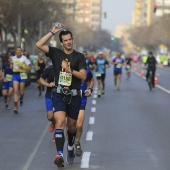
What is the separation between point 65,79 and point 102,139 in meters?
4.00

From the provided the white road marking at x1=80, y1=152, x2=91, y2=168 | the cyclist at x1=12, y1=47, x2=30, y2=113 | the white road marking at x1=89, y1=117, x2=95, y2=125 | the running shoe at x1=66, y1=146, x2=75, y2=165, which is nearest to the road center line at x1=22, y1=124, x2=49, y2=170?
the running shoe at x1=66, y1=146, x2=75, y2=165

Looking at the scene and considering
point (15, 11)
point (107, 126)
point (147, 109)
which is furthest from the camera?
point (15, 11)

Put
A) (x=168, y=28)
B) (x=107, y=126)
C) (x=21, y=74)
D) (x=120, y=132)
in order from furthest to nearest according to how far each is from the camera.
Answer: (x=168, y=28)
(x=21, y=74)
(x=107, y=126)
(x=120, y=132)

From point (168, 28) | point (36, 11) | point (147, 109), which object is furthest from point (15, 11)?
point (168, 28)

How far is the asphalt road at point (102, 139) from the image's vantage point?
9.79 meters

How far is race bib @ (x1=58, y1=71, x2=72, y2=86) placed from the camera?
895 centimetres

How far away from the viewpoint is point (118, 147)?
38.0 feet

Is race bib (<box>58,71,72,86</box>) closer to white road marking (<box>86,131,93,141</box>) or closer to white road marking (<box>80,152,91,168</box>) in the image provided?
white road marking (<box>80,152,91,168</box>)

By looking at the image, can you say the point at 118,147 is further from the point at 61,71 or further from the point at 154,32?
the point at 154,32

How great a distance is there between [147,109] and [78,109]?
11004 millimetres

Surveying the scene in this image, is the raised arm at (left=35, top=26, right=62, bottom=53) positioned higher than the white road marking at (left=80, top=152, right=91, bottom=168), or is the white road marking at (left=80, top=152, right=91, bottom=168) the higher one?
the raised arm at (left=35, top=26, right=62, bottom=53)

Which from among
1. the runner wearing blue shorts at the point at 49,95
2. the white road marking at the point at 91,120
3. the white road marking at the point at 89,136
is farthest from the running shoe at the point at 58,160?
the white road marking at the point at 91,120

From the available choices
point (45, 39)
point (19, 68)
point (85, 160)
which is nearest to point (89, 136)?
point (85, 160)

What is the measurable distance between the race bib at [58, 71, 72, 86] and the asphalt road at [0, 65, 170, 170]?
1.17 meters
